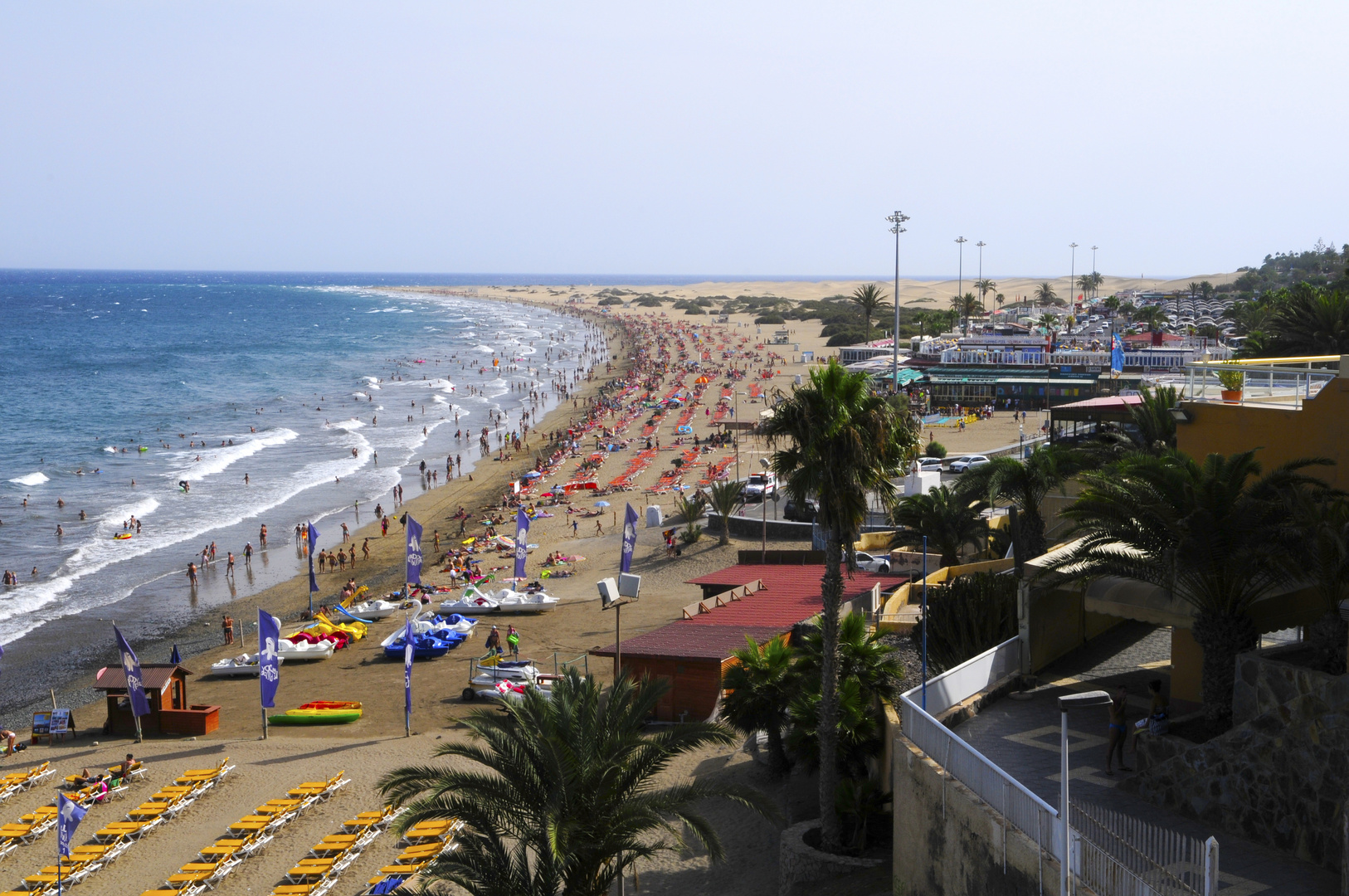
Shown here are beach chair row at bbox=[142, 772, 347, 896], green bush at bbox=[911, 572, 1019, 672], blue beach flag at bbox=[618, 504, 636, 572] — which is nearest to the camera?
green bush at bbox=[911, 572, 1019, 672]

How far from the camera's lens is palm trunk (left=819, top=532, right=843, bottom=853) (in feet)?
41.0

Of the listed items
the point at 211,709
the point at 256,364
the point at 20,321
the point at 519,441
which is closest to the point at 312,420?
the point at 519,441

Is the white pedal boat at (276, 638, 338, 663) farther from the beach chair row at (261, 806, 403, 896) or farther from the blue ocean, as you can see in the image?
the beach chair row at (261, 806, 403, 896)


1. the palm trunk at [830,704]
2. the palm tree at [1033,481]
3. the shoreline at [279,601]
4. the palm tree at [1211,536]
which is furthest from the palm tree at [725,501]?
the palm tree at [1211,536]

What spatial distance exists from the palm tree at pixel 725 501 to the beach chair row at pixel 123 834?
16.4 meters

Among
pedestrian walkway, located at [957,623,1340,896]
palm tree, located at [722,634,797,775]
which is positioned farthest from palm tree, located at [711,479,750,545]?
pedestrian walkway, located at [957,623,1340,896]

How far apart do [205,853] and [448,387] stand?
67639 mm

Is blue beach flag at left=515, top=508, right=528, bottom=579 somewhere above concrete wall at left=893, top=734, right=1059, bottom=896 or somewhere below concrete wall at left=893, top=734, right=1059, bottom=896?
below

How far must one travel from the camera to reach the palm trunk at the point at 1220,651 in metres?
10.7

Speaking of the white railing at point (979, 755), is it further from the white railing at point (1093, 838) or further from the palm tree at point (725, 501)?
the palm tree at point (725, 501)

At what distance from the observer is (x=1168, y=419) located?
20547 millimetres

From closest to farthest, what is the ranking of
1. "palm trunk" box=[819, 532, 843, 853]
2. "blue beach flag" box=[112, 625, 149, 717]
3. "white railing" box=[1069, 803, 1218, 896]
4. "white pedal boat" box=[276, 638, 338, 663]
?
"white railing" box=[1069, 803, 1218, 896], "palm trunk" box=[819, 532, 843, 853], "blue beach flag" box=[112, 625, 149, 717], "white pedal boat" box=[276, 638, 338, 663]

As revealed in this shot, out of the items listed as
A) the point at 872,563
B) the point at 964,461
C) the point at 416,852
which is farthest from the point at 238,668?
the point at 964,461

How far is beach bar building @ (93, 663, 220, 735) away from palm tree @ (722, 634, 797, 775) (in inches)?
481
